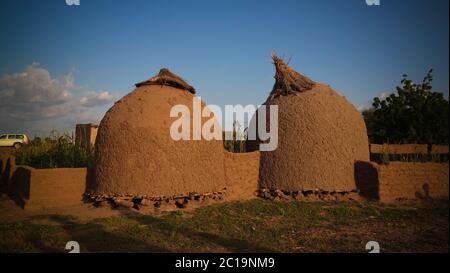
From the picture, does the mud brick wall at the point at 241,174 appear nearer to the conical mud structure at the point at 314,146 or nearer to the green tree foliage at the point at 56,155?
the conical mud structure at the point at 314,146

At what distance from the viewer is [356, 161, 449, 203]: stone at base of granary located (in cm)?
924

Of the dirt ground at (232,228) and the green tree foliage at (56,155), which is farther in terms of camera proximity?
the green tree foliage at (56,155)

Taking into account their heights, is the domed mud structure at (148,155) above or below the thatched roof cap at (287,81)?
below

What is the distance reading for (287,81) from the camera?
10.4 metres

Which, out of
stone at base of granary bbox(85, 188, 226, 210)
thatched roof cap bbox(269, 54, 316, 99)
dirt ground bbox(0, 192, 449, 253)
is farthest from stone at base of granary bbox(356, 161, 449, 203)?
stone at base of granary bbox(85, 188, 226, 210)

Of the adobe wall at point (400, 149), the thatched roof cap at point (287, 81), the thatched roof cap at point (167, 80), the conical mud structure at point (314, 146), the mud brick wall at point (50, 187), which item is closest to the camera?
the mud brick wall at point (50, 187)

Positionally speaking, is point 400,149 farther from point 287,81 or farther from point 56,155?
point 56,155

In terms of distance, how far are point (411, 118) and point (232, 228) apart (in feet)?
33.3

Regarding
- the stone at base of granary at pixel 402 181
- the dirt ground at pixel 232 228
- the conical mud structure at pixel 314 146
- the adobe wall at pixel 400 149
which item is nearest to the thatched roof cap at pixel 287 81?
the conical mud structure at pixel 314 146

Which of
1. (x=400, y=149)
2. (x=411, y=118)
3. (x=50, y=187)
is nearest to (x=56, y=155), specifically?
(x=50, y=187)

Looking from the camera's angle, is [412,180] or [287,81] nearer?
[412,180]

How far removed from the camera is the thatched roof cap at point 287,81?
1028 centimetres

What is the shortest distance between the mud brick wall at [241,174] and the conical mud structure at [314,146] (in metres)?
0.22
